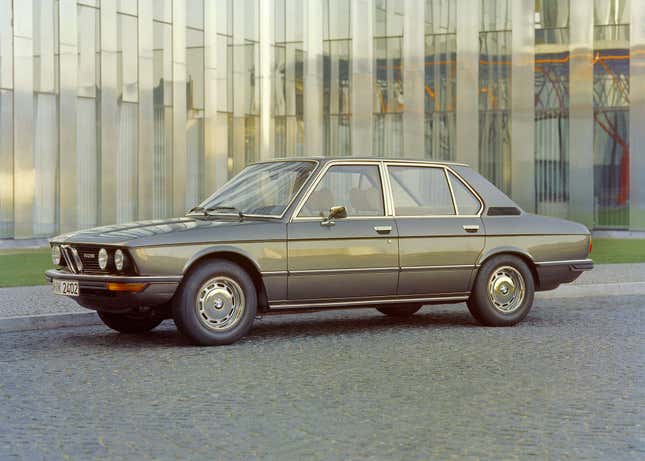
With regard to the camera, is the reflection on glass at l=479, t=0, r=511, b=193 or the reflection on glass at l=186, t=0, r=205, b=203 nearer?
the reflection on glass at l=186, t=0, r=205, b=203

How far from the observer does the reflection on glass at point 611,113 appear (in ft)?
85.4

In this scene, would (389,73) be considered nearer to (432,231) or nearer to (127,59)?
(127,59)

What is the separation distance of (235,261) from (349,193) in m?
1.35

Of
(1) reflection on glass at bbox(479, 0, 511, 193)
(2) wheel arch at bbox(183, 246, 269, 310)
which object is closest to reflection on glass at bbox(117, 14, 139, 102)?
(1) reflection on glass at bbox(479, 0, 511, 193)

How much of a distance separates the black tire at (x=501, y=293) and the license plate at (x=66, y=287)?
375 cm

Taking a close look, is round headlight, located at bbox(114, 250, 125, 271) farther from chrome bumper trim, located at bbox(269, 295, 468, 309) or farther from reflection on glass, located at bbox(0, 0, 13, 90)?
reflection on glass, located at bbox(0, 0, 13, 90)

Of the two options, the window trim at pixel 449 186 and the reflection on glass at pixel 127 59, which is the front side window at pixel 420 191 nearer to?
the window trim at pixel 449 186

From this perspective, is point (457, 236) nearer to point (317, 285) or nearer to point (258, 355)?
point (317, 285)

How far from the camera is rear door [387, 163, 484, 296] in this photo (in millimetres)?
9953

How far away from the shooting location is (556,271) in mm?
10711

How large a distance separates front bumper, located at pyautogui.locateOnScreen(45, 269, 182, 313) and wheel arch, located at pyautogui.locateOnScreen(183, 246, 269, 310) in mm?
198

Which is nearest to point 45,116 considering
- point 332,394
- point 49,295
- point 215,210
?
point 49,295

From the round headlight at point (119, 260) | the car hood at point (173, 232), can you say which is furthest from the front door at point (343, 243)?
the round headlight at point (119, 260)

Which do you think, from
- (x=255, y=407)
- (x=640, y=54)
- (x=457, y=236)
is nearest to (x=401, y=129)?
(x=640, y=54)
